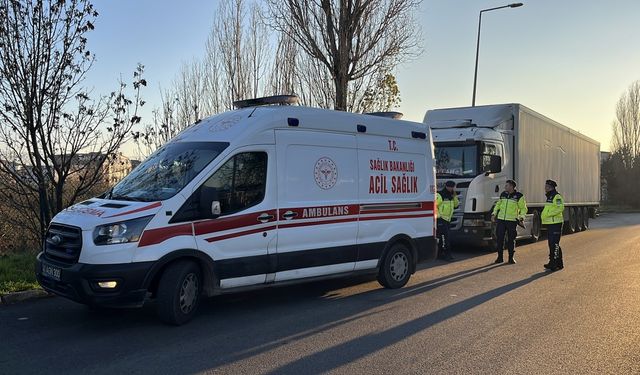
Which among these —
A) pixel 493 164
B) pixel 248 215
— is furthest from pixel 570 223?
pixel 248 215

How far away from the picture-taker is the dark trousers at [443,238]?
12172mm

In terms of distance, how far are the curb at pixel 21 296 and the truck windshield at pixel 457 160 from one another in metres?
9.24

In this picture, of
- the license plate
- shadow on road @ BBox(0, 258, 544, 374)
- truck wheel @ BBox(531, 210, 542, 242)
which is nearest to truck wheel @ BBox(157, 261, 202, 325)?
shadow on road @ BBox(0, 258, 544, 374)

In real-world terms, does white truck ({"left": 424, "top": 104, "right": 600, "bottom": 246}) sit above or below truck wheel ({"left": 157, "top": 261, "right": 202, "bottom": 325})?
above

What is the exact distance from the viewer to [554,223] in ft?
36.4

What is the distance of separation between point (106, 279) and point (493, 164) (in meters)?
10.4

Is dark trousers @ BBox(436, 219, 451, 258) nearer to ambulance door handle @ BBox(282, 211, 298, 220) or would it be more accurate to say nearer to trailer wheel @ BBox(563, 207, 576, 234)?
ambulance door handle @ BBox(282, 211, 298, 220)

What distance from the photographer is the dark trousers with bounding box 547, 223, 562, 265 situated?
1060cm

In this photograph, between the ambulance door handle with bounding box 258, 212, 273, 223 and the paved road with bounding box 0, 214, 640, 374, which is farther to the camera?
the ambulance door handle with bounding box 258, 212, 273, 223

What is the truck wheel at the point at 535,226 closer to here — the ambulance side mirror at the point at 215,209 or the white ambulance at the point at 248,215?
the white ambulance at the point at 248,215

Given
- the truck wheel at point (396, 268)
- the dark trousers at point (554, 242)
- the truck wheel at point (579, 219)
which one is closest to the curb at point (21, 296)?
the truck wheel at point (396, 268)

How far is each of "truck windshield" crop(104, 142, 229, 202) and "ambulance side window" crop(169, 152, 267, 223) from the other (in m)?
0.20

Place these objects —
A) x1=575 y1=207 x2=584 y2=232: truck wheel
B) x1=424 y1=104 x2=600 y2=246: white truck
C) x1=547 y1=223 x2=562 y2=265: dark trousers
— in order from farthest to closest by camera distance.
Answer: x1=575 y1=207 x2=584 y2=232: truck wheel, x1=424 y1=104 x2=600 y2=246: white truck, x1=547 y1=223 x2=562 y2=265: dark trousers

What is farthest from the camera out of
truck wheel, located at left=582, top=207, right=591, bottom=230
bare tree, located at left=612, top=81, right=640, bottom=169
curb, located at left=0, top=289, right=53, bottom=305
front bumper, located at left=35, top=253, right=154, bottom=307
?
bare tree, located at left=612, top=81, right=640, bottom=169
